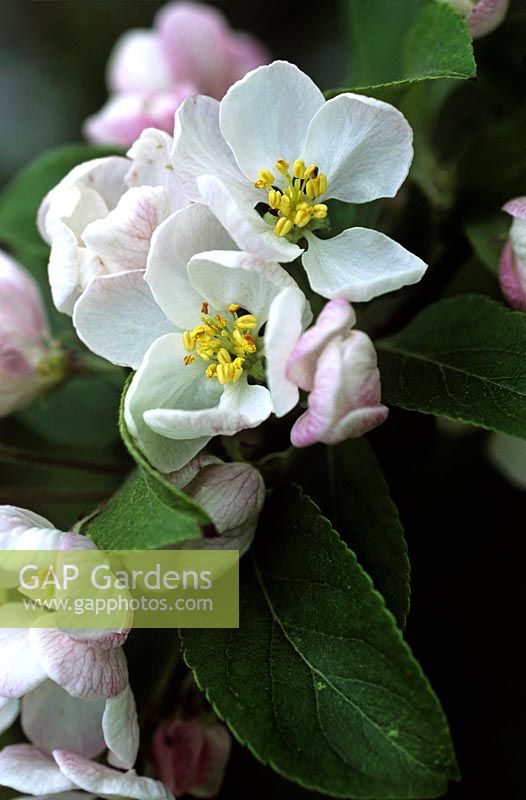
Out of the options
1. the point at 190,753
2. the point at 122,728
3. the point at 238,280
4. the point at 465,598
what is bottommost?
the point at 465,598

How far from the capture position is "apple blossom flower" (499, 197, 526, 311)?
59 centimetres

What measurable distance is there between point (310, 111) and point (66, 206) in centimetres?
16

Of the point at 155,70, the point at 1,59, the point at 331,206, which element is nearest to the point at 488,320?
the point at 331,206

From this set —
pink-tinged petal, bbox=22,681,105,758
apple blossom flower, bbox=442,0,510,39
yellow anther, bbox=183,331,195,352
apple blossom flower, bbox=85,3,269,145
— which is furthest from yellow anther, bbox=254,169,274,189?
apple blossom flower, bbox=85,3,269,145

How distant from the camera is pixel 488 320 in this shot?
606 millimetres

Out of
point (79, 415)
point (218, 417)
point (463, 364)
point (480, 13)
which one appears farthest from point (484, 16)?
point (79, 415)

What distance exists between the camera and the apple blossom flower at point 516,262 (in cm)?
59

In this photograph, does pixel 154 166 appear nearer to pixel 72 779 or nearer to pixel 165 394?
pixel 165 394

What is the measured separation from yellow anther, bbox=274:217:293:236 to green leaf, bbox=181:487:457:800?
0.15 meters

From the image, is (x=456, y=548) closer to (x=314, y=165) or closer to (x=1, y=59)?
(x=314, y=165)

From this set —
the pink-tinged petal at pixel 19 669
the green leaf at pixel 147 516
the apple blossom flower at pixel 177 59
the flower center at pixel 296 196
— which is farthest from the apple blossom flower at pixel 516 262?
the apple blossom flower at pixel 177 59

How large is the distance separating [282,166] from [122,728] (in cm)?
34

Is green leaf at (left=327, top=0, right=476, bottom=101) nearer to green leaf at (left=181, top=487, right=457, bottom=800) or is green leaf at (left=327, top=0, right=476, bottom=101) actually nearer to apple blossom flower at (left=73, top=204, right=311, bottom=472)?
apple blossom flower at (left=73, top=204, right=311, bottom=472)

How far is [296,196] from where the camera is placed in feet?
1.94
